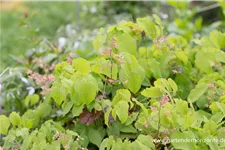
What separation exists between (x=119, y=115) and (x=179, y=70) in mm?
483

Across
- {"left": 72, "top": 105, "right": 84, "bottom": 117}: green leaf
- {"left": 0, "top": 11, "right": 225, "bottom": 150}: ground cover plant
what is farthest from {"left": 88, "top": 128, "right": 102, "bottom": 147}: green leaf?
{"left": 72, "top": 105, "right": 84, "bottom": 117}: green leaf

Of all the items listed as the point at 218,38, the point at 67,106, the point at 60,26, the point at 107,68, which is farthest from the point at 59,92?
the point at 60,26

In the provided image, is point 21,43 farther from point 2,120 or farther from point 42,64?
point 2,120

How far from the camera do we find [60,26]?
419cm

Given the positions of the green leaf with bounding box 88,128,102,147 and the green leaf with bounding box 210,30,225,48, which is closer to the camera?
the green leaf with bounding box 88,128,102,147

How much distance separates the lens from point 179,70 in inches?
68.2

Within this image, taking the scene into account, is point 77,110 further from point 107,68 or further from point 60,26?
point 60,26

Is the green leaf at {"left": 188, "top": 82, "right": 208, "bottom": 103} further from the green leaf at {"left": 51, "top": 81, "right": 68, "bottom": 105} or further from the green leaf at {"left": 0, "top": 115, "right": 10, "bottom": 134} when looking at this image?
the green leaf at {"left": 0, "top": 115, "right": 10, "bottom": 134}

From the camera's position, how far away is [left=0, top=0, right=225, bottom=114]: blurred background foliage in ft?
7.09

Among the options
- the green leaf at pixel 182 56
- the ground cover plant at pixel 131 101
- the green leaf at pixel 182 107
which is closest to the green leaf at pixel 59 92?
the ground cover plant at pixel 131 101

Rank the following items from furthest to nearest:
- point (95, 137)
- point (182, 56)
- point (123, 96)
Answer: point (182, 56) → point (95, 137) → point (123, 96)

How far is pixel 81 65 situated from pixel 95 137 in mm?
259

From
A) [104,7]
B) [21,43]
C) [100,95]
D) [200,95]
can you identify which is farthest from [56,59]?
[104,7]

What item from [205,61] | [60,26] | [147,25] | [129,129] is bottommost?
[60,26]
